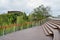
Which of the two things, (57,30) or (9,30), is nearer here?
(57,30)

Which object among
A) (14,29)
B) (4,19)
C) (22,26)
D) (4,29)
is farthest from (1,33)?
(4,19)

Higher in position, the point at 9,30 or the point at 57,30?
the point at 57,30

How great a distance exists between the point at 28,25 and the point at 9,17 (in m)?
5.68

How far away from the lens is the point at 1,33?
42.1 ft

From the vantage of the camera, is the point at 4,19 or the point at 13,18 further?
the point at 13,18

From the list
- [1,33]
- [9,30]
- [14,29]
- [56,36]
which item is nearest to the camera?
[56,36]

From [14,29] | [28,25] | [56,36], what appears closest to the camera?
[56,36]

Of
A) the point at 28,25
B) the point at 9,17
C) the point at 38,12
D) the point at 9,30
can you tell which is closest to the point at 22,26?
the point at 28,25

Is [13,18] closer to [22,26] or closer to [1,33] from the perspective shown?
[22,26]

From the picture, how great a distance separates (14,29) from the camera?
15.4m

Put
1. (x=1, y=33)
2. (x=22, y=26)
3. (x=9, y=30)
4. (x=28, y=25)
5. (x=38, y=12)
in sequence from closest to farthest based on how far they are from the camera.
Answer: (x=1, y=33), (x=9, y=30), (x=22, y=26), (x=28, y=25), (x=38, y=12)

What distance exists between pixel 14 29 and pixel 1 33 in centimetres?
269

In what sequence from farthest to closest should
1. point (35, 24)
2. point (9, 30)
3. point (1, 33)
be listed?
1. point (35, 24)
2. point (9, 30)
3. point (1, 33)

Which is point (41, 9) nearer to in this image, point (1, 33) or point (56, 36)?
point (1, 33)
